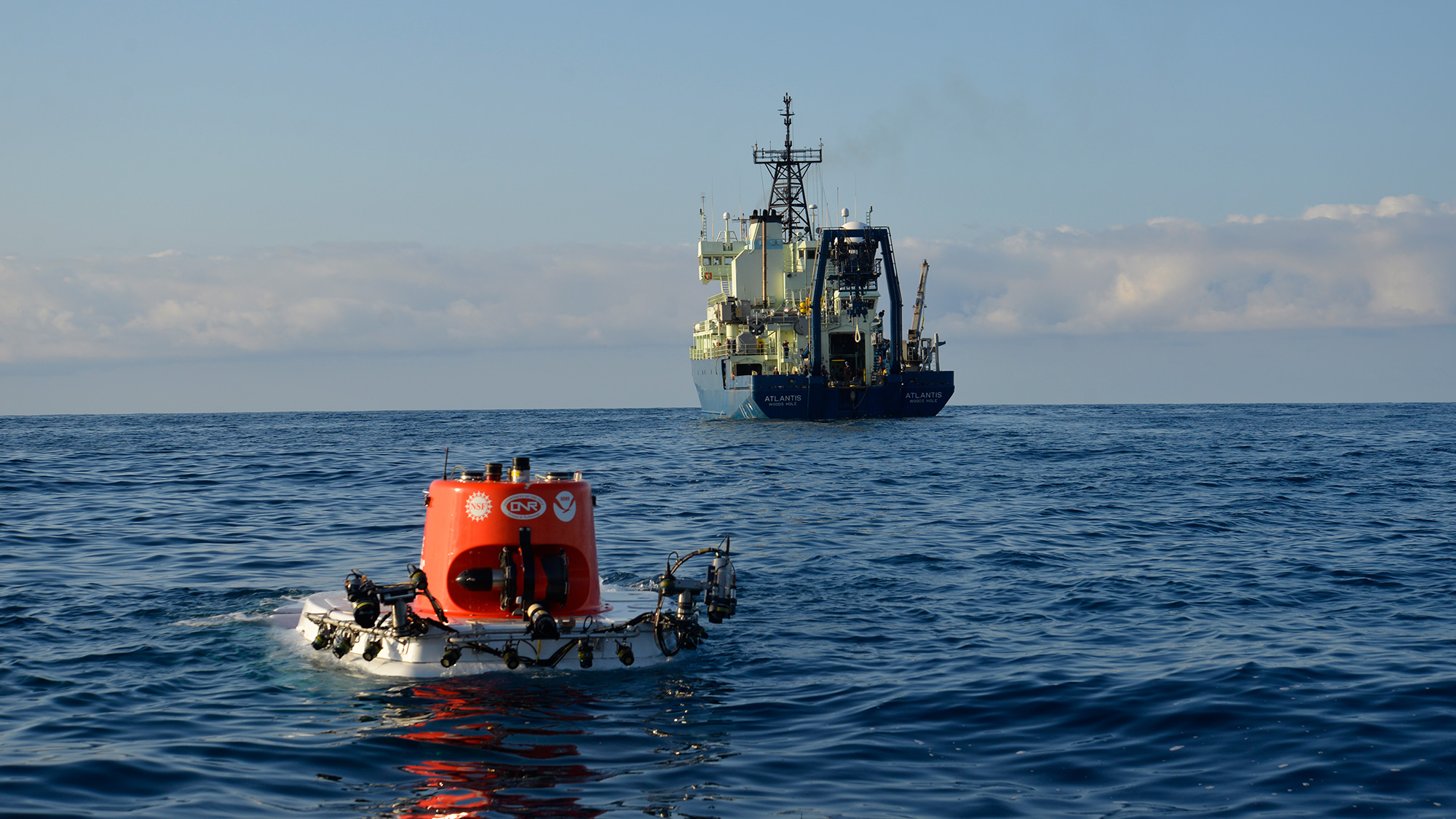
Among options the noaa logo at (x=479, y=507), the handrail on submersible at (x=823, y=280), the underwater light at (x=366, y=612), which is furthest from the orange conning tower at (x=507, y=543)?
the handrail on submersible at (x=823, y=280)

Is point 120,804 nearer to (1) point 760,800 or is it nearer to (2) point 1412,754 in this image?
(1) point 760,800

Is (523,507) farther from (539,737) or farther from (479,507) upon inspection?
(539,737)

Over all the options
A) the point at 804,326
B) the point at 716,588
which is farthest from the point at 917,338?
the point at 716,588

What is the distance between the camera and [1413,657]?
37.4 feet

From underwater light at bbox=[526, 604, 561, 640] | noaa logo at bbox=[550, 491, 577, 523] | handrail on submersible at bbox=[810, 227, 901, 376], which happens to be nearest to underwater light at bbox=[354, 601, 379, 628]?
underwater light at bbox=[526, 604, 561, 640]

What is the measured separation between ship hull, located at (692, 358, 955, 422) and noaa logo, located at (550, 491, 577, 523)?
55.7 metres

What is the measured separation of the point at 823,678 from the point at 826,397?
190ft

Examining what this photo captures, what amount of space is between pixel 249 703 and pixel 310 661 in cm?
152

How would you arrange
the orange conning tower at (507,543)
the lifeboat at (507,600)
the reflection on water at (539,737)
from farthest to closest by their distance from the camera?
the orange conning tower at (507,543), the lifeboat at (507,600), the reflection on water at (539,737)

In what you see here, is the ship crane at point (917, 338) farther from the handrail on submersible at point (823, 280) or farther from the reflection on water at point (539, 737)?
the reflection on water at point (539, 737)

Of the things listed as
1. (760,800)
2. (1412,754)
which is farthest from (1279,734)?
(760,800)

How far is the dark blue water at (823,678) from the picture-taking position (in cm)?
801

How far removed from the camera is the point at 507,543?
37.7 feet

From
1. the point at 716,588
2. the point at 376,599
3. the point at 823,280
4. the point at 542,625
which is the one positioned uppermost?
the point at 823,280
